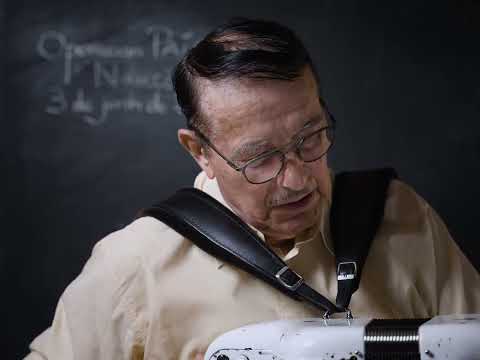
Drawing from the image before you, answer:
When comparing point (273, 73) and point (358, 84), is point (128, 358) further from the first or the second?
point (358, 84)

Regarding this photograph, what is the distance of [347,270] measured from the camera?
165cm

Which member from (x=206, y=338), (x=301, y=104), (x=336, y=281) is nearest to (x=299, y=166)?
(x=301, y=104)

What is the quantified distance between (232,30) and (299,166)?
33 centimetres

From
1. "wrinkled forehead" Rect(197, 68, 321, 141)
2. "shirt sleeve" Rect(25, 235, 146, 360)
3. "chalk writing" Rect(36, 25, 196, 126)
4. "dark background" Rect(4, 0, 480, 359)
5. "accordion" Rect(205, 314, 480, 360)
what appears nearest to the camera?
"accordion" Rect(205, 314, 480, 360)

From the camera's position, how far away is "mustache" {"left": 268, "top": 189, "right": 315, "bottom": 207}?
161 cm

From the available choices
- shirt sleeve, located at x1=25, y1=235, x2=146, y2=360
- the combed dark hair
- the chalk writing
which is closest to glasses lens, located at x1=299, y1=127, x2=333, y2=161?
the combed dark hair

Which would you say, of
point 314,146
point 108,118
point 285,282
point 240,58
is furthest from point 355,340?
point 108,118

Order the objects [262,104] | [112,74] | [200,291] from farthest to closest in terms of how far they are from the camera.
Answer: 1. [112,74]
2. [200,291]
3. [262,104]

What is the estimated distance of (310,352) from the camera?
1307 millimetres

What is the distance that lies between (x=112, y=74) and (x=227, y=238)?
1101 mm

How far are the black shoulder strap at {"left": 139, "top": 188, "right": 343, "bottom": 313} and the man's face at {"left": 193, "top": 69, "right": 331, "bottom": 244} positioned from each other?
5 cm

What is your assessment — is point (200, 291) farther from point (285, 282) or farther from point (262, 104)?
point (262, 104)

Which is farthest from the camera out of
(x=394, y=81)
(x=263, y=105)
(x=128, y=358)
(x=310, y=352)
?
(x=394, y=81)

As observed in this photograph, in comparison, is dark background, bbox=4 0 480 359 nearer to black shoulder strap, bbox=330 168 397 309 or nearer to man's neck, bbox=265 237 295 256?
black shoulder strap, bbox=330 168 397 309
